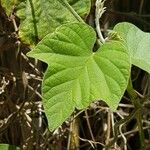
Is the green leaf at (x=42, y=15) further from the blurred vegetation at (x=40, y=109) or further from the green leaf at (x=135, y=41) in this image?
the blurred vegetation at (x=40, y=109)

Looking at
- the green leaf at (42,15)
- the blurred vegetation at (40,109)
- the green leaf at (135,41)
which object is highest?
the green leaf at (42,15)

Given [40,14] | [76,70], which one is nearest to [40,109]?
[40,14]

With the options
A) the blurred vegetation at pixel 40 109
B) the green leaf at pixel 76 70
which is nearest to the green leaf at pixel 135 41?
→ the green leaf at pixel 76 70

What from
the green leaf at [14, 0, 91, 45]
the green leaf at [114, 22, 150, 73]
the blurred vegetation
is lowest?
the blurred vegetation

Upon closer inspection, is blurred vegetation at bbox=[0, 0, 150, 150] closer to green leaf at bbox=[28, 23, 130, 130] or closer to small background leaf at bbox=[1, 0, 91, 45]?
small background leaf at bbox=[1, 0, 91, 45]

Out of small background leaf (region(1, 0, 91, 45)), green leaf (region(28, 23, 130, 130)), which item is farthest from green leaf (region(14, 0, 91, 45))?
green leaf (region(28, 23, 130, 130))

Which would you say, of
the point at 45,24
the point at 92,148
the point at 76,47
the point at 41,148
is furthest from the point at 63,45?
the point at 92,148

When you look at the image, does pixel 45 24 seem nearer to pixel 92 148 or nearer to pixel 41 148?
pixel 41 148
